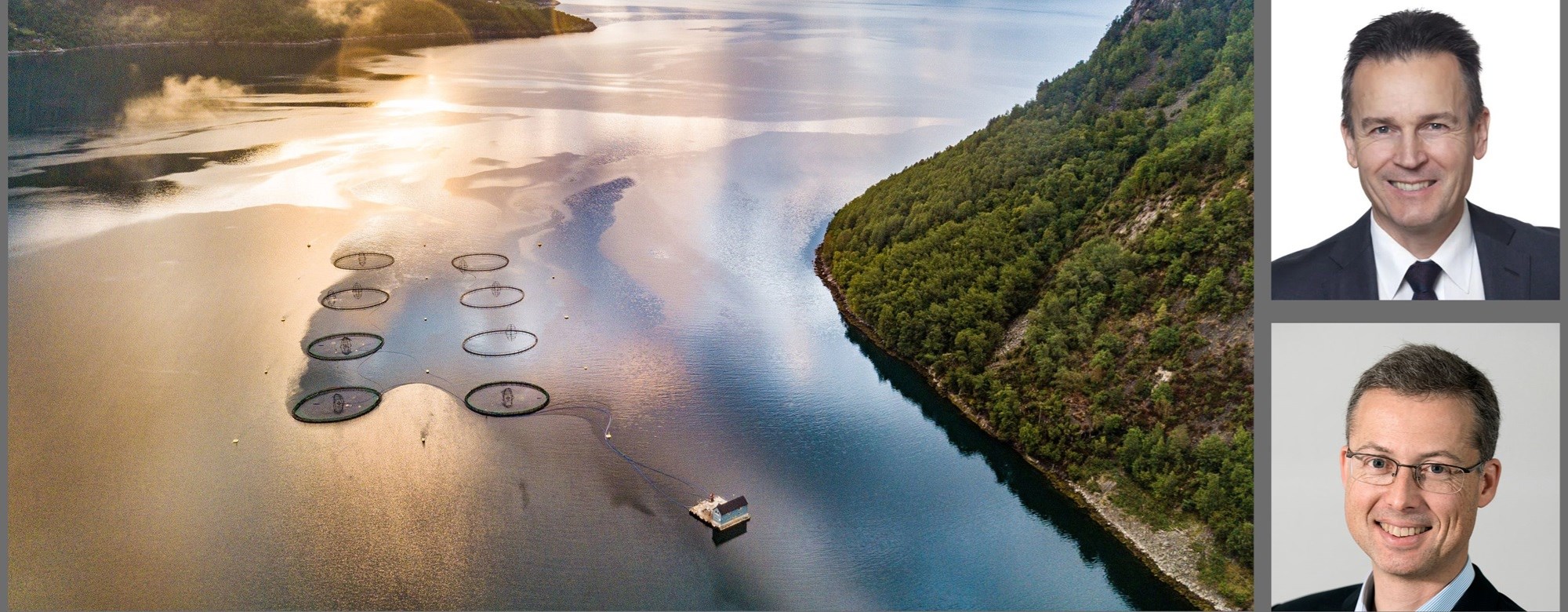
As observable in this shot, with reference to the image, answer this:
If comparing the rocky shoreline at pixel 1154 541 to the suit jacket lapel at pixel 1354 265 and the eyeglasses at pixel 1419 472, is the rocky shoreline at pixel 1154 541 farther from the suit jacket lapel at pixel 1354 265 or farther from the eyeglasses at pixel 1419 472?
the eyeglasses at pixel 1419 472

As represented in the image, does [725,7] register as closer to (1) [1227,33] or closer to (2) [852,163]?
(2) [852,163]

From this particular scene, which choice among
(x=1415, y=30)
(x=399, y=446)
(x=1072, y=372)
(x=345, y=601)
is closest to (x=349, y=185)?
(x=399, y=446)

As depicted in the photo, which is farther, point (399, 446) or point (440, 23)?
point (440, 23)

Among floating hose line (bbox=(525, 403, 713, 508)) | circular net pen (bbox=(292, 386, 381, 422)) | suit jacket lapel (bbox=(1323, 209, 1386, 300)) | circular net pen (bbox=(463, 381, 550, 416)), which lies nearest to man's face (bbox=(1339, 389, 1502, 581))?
suit jacket lapel (bbox=(1323, 209, 1386, 300))

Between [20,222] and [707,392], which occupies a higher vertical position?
[20,222]

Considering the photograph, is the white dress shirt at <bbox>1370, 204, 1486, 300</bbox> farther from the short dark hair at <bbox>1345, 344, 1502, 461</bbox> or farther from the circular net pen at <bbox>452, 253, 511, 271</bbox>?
the circular net pen at <bbox>452, 253, 511, 271</bbox>
